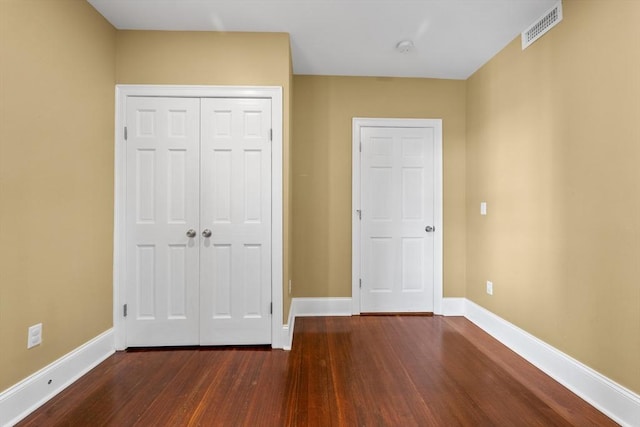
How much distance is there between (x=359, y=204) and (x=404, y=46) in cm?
155

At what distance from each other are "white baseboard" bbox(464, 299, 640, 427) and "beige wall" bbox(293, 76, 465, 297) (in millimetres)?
747

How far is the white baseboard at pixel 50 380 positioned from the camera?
156cm

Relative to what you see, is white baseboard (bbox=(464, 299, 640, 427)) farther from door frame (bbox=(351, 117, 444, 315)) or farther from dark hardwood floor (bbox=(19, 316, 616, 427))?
door frame (bbox=(351, 117, 444, 315))

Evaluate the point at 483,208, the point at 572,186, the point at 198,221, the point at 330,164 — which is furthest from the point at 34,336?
the point at 483,208

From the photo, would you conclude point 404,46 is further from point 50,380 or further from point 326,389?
point 50,380

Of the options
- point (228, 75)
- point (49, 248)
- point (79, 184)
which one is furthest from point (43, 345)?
point (228, 75)

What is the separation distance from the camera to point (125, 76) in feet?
Result: 7.84

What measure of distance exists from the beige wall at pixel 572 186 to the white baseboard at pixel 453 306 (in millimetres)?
383

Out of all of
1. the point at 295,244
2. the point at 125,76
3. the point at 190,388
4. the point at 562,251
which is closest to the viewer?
the point at 190,388

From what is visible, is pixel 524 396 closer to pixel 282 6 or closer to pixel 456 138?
pixel 456 138

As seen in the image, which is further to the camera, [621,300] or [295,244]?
[295,244]

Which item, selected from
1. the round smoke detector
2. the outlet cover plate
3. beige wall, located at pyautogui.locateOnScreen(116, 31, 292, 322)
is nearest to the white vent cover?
the round smoke detector

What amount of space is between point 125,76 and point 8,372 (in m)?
2.16

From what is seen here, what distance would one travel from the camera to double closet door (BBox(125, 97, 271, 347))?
240cm
